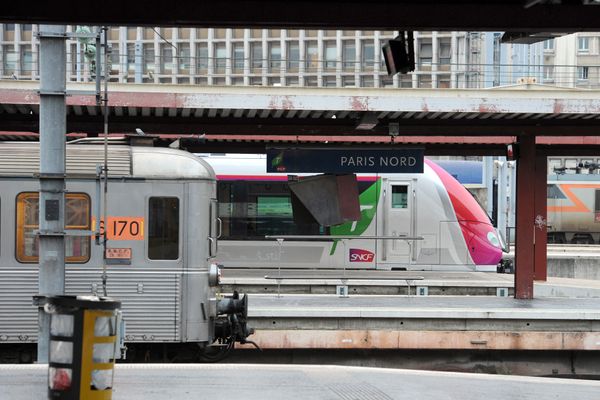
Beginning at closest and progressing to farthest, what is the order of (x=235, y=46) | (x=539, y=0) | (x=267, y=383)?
(x=539, y=0) → (x=267, y=383) → (x=235, y=46)

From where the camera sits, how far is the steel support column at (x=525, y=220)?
53.0 ft

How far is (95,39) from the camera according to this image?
912 centimetres

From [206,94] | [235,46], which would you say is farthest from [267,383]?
[235,46]

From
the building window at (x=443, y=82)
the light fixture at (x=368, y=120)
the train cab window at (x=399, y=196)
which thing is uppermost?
the building window at (x=443, y=82)

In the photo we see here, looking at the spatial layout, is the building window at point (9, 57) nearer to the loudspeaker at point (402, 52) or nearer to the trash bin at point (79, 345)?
the loudspeaker at point (402, 52)

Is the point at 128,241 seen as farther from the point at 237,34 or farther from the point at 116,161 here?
the point at 237,34

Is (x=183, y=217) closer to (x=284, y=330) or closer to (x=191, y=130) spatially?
(x=284, y=330)

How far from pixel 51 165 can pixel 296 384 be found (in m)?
3.29

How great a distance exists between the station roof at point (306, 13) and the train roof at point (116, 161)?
3574mm

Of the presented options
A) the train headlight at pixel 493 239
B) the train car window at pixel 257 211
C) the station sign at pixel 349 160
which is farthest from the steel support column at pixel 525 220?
the train car window at pixel 257 211

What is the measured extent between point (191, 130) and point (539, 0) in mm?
9179

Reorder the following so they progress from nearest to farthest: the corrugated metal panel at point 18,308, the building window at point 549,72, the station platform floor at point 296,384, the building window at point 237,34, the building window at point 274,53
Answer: the station platform floor at point 296,384, the corrugated metal panel at point 18,308, the building window at point 549,72, the building window at point 237,34, the building window at point 274,53

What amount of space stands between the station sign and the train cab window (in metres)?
6.17

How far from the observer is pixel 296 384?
8.70m
